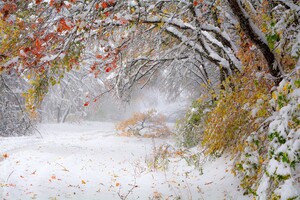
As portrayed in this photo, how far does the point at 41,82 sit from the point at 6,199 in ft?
9.33

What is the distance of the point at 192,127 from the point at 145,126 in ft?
26.4

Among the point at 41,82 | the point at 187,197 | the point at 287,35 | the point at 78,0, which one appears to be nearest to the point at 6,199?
the point at 41,82

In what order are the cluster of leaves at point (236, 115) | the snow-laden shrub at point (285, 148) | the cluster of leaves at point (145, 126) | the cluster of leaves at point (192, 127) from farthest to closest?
1. the cluster of leaves at point (145, 126)
2. the cluster of leaves at point (192, 127)
3. the cluster of leaves at point (236, 115)
4. the snow-laden shrub at point (285, 148)

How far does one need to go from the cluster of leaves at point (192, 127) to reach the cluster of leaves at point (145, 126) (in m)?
6.29

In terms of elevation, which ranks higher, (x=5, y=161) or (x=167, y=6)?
(x=167, y=6)

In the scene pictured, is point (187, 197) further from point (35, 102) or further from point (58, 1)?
point (58, 1)

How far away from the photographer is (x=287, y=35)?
420 centimetres

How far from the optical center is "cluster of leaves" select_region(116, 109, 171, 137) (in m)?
19.1

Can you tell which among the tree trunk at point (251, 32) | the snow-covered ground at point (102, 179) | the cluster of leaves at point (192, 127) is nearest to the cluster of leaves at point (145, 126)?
the cluster of leaves at point (192, 127)

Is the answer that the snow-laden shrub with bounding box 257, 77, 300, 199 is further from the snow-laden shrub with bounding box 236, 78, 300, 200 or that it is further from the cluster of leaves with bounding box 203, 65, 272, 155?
the cluster of leaves with bounding box 203, 65, 272, 155

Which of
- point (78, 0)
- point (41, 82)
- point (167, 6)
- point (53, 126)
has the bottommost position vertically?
point (53, 126)

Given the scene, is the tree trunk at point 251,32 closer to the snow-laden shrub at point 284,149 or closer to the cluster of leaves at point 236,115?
the cluster of leaves at point 236,115

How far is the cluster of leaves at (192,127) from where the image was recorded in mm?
10750

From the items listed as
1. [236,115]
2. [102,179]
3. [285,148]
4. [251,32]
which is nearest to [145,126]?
[102,179]
